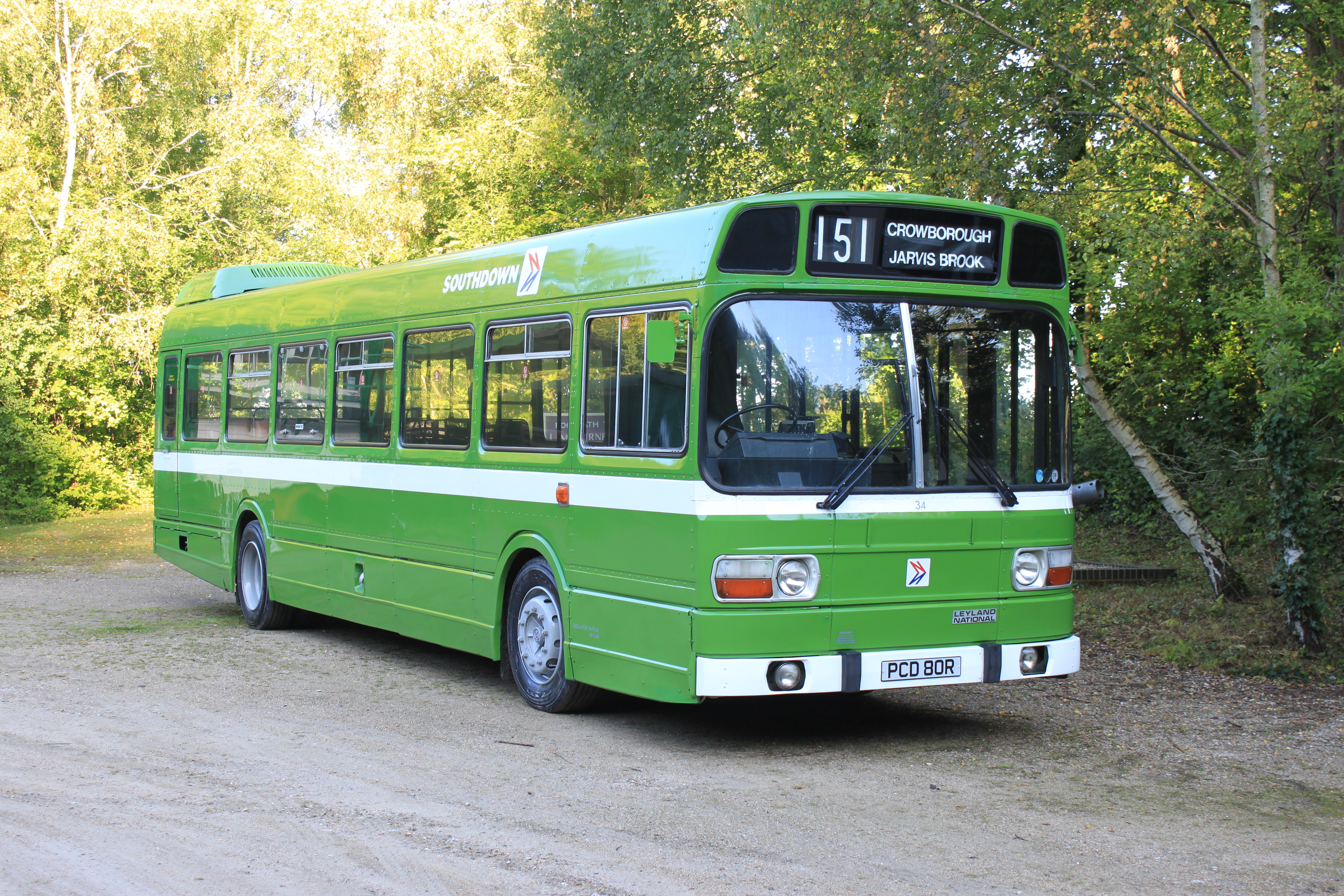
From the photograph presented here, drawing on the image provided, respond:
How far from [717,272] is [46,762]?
14.4 feet

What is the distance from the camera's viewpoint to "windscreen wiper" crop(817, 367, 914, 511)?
723 cm

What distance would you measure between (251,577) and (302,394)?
2.26 m

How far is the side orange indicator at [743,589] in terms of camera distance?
23.4 feet

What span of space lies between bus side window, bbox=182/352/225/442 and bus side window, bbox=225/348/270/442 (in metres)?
0.29

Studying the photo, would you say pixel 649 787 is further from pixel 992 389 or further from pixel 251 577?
pixel 251 577

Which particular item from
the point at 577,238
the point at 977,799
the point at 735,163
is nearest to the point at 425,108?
the point at 735,163

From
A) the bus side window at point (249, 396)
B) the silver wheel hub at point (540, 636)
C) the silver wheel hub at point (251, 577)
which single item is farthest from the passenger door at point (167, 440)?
the silver wheel hub at point (540, 636)

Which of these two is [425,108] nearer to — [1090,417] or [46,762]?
[1090,417]

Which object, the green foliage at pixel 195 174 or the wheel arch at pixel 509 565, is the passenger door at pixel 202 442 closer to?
the wheel arch at pixel 509 565

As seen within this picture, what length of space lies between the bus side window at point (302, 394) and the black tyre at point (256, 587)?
1233mm

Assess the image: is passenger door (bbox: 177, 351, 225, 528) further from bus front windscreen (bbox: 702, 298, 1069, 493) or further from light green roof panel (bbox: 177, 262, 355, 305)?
bus front windscreen (bbox: 702, 298, 1069, 493)

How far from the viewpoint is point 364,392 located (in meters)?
11.2

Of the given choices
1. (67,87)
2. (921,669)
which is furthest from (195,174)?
(921,669)

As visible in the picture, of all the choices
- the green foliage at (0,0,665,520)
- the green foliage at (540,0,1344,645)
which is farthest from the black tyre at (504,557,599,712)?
the green foliage at (0,0,665,520)
